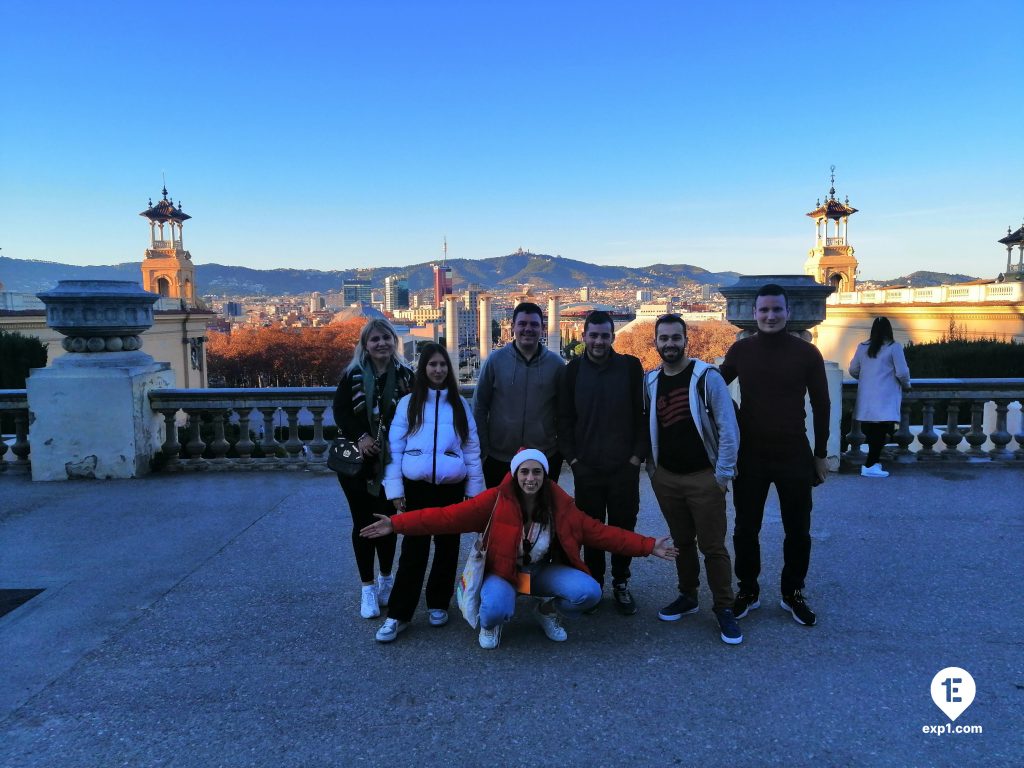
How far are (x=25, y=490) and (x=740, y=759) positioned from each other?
19.1ft

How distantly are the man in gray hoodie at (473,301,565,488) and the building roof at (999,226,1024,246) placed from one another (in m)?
43.5

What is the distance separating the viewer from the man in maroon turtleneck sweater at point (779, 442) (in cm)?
335

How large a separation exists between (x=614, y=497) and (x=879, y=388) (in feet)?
12.8

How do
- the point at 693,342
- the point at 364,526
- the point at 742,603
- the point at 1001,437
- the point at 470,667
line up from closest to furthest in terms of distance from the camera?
1. the point at 470,667
2. the point at 742,603
3. the point at 364,526
4. the point at 1001,437
5. the point at 693,342

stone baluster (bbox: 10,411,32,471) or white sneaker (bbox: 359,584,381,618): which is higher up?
stone baluster (bbox: 10,411,32,471)

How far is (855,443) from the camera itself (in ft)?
21.5

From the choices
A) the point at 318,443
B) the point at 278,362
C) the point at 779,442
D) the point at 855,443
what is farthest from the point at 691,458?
the point at 278,362

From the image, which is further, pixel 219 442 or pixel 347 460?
pixel 219 442

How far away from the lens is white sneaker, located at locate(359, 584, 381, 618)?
3451 millimetres

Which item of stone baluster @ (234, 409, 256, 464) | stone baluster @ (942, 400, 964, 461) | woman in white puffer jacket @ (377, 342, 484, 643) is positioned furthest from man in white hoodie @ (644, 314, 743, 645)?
stone baluster @ (942, 400, 964, 461)

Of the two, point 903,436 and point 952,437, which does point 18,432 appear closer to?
point 903,436

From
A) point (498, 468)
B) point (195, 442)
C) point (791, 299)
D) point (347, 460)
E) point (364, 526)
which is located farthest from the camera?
point (195, 442)

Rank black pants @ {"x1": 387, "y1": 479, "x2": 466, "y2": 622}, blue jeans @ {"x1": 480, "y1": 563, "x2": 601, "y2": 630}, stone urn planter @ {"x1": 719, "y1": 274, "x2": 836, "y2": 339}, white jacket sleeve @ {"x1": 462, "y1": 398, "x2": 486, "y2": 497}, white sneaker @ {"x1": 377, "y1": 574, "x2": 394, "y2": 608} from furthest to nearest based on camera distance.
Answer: stone urn planter @ {"x1": 719, "y1": 274, "x2": 836, "y2": 339}, white sneaker @ {"x1": 377, "y1": 574, "x2": 394, "y2": 608}, white jacket sleeve @ {"x1": 462, "y1": 398, "x2": 486, "y2": 497}, black pants @ {"x1": 387, "y1": 479, "x2": 466, "y2": 622}, blue jeans @ {"x1": 480, "y1": 563, "x2": 601, "y2": 630}

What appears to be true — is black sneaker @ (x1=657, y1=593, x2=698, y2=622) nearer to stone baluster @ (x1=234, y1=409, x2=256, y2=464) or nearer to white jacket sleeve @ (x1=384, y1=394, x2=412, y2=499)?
white jacket sleeve @ (x1=384, y1=394, x2=412, y2=499)
